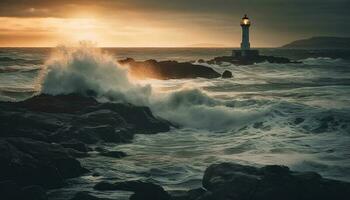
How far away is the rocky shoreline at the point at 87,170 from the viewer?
7.05 m

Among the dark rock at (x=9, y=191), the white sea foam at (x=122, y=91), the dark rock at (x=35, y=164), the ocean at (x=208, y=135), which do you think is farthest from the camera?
the white sea foam at (x=122, y=91)

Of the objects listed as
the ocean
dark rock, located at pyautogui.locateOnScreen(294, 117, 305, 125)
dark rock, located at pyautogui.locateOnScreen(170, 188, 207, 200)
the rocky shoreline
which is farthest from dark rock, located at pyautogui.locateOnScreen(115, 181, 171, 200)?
dark rock, located at pyautogui.locateOnScreen(294, 117, 305, 125)

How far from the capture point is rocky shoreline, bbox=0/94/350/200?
7.05 meters

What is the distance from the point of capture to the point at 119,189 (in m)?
8.15

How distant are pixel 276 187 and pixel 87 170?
399 cm

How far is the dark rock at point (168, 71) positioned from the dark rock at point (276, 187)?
3177cm

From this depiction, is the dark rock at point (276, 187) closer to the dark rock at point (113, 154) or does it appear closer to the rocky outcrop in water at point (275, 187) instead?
the rocky outcrop in water at point (275, 187)

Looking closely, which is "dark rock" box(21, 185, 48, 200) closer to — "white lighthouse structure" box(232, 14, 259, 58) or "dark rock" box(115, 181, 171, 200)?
"dark rock" box(115, 181, 171, 200)

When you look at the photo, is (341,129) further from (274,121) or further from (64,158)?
(64,158)

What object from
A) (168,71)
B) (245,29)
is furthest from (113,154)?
(245,29)

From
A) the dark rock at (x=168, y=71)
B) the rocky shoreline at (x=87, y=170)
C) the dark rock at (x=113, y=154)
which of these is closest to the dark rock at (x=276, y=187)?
the rocky shoreline at (x=87, y=170)

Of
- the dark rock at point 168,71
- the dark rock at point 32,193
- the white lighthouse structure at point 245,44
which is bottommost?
the dark rock at point 32,193

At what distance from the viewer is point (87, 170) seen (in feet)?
31.3

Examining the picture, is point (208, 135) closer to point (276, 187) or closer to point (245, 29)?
point (276, 187)
